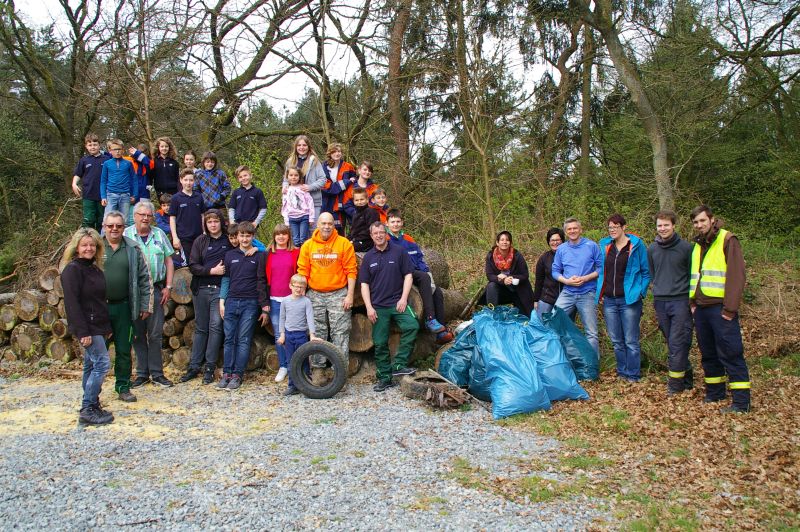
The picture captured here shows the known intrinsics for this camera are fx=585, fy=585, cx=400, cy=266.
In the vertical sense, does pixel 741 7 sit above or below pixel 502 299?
above

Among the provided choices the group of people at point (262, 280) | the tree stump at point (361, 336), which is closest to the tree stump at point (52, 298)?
the group of people at point (262, 280)

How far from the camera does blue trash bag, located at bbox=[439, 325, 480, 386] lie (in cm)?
621

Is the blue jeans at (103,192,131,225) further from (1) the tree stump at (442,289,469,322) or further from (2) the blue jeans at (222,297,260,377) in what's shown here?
(1) the tree stump at (442,289,469,322)

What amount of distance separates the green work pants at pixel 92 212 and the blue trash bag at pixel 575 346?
20.7 feet

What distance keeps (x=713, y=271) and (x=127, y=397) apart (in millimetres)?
5910

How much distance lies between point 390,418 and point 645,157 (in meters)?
13.0

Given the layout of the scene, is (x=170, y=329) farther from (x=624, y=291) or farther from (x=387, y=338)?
(x=624, y=291)

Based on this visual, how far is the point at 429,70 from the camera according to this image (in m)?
12.2

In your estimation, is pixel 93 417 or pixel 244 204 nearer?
pixel 93 417

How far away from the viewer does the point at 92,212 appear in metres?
8.26

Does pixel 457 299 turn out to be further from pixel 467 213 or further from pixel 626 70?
pixel 626 70

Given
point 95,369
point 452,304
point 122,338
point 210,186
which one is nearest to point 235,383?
point 122,338

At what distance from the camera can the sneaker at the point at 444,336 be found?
23.6 feet

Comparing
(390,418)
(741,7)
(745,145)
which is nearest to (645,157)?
(745,145)
